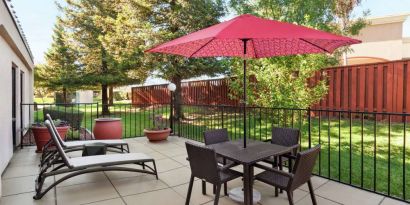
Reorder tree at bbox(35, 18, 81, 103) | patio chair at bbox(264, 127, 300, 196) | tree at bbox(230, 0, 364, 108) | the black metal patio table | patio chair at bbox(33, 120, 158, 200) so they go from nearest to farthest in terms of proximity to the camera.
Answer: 1. the black metal patio table
2. patio chair at bbox(33, 120, 158, 200)
3. patio chair at bbox(264, 127, 300, 196)
4. tree at bbox(230, 0, 364, 108)
5. tree at bbox(35, 18, 81, 103)

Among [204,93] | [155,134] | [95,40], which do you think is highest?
[95,40]

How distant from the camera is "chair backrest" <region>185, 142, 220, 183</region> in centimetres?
231

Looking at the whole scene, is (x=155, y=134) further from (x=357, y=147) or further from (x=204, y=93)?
(x=204, y=93)

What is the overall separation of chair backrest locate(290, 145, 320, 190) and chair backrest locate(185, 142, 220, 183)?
695 mm

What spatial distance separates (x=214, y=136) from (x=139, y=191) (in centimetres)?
120

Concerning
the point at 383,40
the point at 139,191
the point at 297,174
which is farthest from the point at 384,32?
the point at 139,191

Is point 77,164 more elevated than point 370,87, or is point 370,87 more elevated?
point 370,87

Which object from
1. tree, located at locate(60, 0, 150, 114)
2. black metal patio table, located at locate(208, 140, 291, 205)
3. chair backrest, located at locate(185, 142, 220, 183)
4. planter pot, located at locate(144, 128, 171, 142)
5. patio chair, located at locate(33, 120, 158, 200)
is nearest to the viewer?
chair backrest, located at locate(185, 142, 220, 183)

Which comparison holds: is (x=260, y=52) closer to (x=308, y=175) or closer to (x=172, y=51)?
(x=172, y=51)

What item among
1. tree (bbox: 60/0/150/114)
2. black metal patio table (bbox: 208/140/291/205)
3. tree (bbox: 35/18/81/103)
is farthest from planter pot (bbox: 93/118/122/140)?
tree (bbox: 35/18/81/103)

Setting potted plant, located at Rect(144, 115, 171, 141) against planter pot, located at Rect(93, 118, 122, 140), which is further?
potted plant, located at Rect(144, 115, 171, 141)

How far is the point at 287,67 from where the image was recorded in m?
6.04

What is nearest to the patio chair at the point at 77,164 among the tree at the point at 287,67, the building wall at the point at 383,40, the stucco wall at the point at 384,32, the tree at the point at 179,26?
the tree at the point at 287,67

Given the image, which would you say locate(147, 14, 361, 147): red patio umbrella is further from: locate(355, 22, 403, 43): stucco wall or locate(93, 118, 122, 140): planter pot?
locate(355, 22, 403, 43): stucco wall
